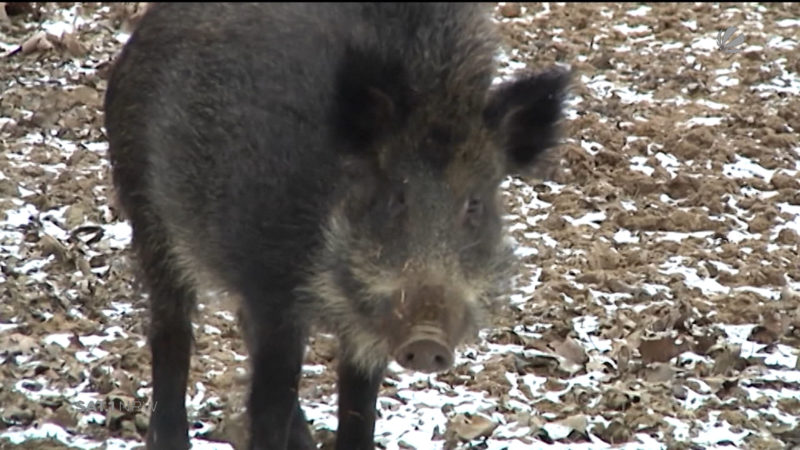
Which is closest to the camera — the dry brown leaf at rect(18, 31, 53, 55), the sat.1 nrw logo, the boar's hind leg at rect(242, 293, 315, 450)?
the boar's hind leg at rect(242, 293, 315, 450)

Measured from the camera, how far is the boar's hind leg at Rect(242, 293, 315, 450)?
4352 mm

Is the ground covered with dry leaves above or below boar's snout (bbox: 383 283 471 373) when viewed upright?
above

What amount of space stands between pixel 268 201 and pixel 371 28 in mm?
587

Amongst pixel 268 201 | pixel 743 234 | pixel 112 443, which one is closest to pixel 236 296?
pixel 268 201

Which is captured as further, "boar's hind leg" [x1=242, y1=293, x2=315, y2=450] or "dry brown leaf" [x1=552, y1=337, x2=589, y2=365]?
"dry brown leaf" [x1=552, y1=337, x2=589, y2=365]

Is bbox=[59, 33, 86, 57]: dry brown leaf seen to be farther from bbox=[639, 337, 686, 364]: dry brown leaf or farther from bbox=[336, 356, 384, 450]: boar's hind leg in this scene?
bbox=[336, 356, 384, 450]: boar's hind leg

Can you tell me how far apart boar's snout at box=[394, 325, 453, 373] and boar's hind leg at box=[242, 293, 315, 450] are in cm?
67

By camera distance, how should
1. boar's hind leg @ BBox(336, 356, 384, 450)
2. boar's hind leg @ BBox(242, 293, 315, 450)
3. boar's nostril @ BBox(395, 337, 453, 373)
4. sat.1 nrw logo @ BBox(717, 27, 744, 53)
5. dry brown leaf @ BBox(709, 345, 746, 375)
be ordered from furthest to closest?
sat.1 nrw logo @ BBox(717, 27, 744, 53) → dry brown leaf @ BBox(709, 345, 746, 375) → boar's hind leg @ BBox(336, 356, 384, 450) → boar's hind leg @ BBox(242, 293, 315, 450) → boar's nostril @ BBox(395, 337, 453, 373)

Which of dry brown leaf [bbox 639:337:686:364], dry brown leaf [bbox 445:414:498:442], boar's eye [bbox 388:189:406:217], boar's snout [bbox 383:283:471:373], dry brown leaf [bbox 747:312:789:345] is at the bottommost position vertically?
boar's snout [bbox 383:283:471:373]

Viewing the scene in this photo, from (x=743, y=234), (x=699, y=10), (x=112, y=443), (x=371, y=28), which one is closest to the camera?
(x=371, y=28)

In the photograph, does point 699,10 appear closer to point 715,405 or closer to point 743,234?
point 743,234

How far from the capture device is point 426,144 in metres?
4.13

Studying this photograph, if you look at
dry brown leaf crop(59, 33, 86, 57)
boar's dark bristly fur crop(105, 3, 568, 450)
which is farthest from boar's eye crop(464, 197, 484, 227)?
dry brown leaf crop(59, 33, 86, 57)

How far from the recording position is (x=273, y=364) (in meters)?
4.38
